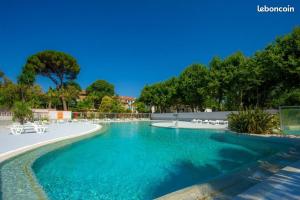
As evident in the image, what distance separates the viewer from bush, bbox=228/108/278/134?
12.1m

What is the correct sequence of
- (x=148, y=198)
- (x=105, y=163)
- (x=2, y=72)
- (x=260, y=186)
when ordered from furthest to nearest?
(x=2, y=72) → (x=105, y=163) → (x=148, y=198) → (x=260, y=186)

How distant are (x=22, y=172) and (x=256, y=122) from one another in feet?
38.1

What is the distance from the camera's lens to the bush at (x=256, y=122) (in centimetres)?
1208

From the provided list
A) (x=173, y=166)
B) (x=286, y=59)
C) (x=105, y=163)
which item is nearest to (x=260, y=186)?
(x=173, y=166)

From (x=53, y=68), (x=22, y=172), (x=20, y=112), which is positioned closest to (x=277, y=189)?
(x=22, y=172)

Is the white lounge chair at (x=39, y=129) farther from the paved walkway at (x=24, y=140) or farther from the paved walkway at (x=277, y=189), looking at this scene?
the paved walkway at (x=277, y=189)

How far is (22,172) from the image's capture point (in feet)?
17.5

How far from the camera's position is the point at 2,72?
35.7 meters

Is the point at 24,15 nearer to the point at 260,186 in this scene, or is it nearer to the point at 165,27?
the point at 165,27

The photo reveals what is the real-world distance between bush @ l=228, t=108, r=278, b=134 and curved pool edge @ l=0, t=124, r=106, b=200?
10.1 metres

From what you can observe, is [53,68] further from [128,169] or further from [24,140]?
[128,169]

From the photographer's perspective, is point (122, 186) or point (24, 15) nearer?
point (122, 186)

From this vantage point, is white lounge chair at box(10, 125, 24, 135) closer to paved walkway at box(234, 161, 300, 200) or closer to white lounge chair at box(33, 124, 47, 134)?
white lounge chair at box(33, 124, 47, 134)

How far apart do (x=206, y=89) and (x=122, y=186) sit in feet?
91.7
